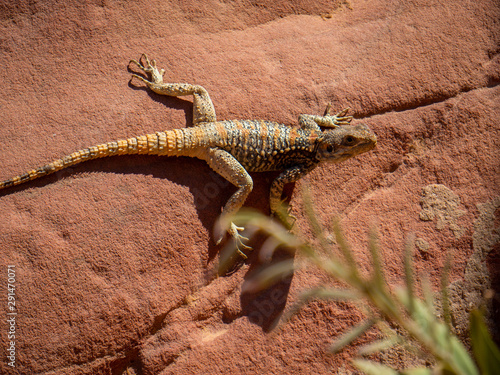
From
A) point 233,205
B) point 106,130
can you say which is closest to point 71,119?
point 106,130

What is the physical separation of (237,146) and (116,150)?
122 cm

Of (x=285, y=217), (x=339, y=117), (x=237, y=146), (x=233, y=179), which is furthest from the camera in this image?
(x=339, y=117)

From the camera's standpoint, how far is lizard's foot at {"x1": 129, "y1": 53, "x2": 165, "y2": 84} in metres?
4.70

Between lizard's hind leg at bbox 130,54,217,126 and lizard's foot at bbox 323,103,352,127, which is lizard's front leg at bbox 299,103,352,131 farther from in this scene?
lizard's hind leg at bbox 130,54,217,126

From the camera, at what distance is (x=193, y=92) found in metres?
4.60

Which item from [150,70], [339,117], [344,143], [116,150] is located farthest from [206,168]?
[339,117]

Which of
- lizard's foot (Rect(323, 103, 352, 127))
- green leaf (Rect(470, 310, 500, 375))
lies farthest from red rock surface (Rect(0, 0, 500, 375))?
green leaf (Rect(470, 310, 500, 375))

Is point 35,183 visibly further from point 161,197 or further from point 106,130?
point 161,197

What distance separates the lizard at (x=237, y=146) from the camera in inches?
164

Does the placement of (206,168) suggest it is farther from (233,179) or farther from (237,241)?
(237,241)

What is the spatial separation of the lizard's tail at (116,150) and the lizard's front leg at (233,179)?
1.34 ft

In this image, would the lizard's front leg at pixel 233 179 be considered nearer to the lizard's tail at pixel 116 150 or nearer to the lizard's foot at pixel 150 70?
the lizard's tail at pixel 116 150

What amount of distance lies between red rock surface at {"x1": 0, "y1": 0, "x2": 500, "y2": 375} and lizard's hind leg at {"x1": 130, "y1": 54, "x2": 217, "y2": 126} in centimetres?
14

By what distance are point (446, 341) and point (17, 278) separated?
3.63 m
